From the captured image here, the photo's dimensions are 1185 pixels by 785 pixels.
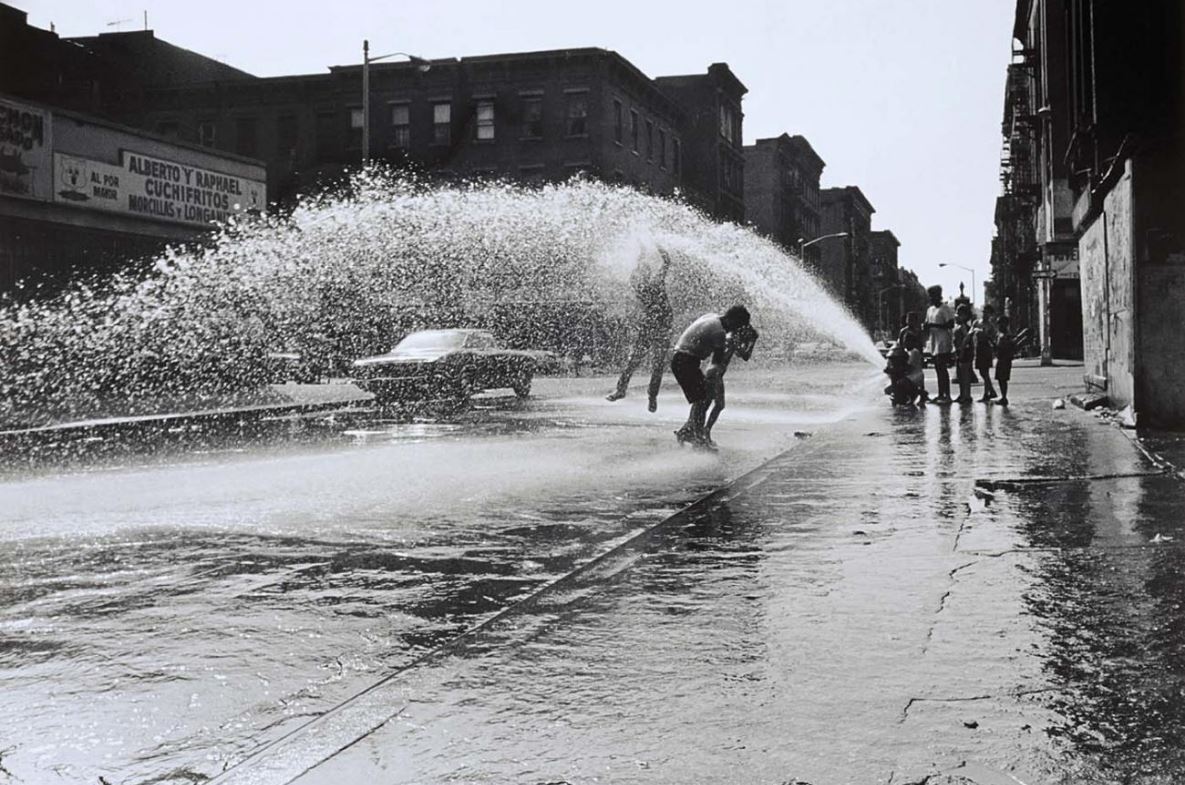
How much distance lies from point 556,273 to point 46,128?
2726 cm

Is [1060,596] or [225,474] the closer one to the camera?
[1060,596]

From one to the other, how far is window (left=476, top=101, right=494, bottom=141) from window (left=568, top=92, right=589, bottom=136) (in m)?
3.40

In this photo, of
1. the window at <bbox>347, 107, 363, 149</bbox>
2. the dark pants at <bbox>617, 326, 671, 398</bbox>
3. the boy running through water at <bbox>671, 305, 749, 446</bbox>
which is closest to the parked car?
the dark pants at <bbox>617, 326, 671, 398</bbox>

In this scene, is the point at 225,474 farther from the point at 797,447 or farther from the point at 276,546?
the point at 797,447

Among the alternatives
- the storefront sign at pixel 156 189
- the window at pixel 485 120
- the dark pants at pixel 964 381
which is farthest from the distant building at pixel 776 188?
the dark pants at pixel 964 381

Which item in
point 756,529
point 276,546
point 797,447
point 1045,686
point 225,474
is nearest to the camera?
point 1045,686

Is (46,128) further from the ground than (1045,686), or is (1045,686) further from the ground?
(46,128)

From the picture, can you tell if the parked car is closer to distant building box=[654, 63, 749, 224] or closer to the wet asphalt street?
the wet asphalt street

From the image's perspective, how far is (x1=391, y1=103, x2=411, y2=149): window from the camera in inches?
2016

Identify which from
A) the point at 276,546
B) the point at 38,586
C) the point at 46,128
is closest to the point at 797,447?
the point at 276,546

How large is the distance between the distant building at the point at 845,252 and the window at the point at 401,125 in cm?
7289

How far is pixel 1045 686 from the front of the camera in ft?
13.3

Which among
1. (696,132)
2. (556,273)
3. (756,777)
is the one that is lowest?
(756,777)

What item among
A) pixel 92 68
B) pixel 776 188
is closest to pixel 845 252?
pixel 776 188
